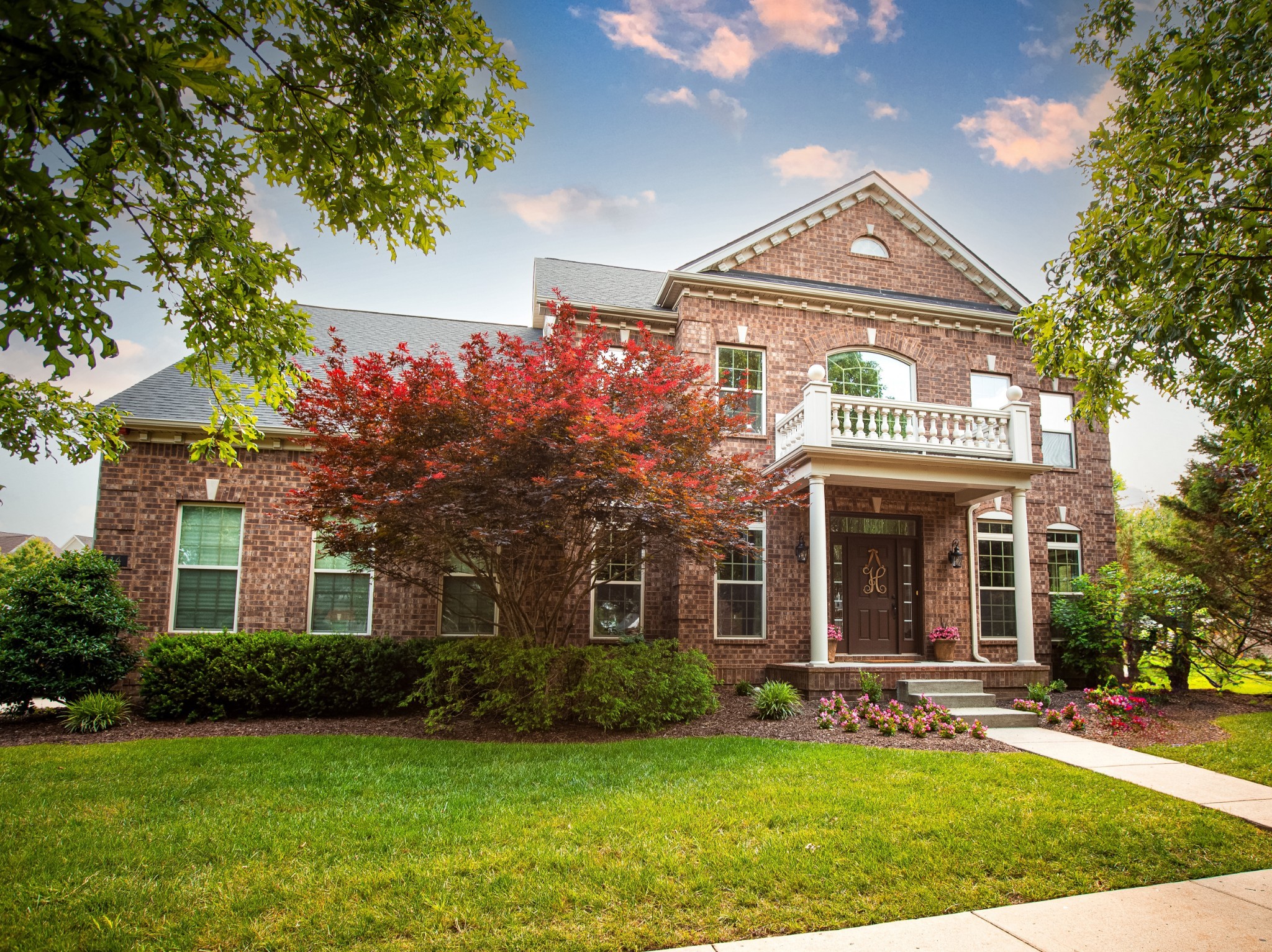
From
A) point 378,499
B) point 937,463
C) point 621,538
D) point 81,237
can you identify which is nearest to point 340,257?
point 378,499

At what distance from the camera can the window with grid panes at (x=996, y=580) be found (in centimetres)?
1348

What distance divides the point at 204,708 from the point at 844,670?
9171 millimetres

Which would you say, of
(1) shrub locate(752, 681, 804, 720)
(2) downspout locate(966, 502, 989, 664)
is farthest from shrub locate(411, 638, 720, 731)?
(2) downspout locate(966, 502, 989, 664)

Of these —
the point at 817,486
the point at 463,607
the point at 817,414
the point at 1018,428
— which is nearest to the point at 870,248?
the point at 1018,428

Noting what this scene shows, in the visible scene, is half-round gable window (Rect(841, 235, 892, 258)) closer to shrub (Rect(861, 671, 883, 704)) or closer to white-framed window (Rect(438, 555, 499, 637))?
shrub (Rect(861, 671, 883, 704))

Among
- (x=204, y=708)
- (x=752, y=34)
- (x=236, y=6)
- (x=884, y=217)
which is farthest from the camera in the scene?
(x=884, y=217)

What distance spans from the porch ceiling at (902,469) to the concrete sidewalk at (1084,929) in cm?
764

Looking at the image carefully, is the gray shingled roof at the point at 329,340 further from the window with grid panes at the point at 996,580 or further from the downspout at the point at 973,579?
the window with grid panes at the point at 996,580

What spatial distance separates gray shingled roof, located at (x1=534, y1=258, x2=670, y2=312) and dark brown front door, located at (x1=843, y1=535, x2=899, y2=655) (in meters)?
5.87

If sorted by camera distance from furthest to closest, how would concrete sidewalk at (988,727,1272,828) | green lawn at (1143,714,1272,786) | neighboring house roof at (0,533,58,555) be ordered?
neighboring house roof at (0,533,58,555), green lawn at (1143,714,1272,786), concrete sidewalk at (988,727,1272,828)

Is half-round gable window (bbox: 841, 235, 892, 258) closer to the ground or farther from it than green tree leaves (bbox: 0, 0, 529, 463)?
farther from it

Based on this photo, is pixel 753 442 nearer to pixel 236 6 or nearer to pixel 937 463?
pixel 937 463

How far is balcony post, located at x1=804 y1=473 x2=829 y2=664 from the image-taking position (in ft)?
36.6

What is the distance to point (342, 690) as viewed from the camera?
408 inches
